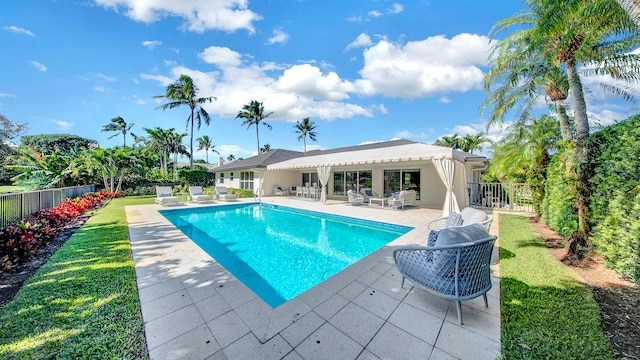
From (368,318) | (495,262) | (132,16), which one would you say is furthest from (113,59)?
(495,262)

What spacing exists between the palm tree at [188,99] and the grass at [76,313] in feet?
79.1

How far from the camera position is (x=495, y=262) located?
16.0 ft

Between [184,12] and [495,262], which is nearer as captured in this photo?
[495,262]

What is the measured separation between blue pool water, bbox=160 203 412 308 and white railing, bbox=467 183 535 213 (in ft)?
25.8

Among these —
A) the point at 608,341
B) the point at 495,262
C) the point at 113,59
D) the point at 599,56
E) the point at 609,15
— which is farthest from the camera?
the point at 113,59

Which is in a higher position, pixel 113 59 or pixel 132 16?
pixel 132 16

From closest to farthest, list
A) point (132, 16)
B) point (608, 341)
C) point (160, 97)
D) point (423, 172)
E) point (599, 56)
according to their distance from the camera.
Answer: point (608, 341) < point (599, 56) < point (132, 16) < point (423, 172) < point (160, 97)

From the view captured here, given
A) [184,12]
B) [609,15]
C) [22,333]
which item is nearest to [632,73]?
[609,15]

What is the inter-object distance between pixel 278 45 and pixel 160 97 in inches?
821

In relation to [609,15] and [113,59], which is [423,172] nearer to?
[609,15]

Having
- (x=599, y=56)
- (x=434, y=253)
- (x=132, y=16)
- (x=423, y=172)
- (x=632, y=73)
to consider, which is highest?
(x=132, y=16)

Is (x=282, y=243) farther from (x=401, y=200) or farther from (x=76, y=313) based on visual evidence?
(x=401, y=200)

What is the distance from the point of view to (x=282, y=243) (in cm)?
766

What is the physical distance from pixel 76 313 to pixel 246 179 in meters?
19.9
